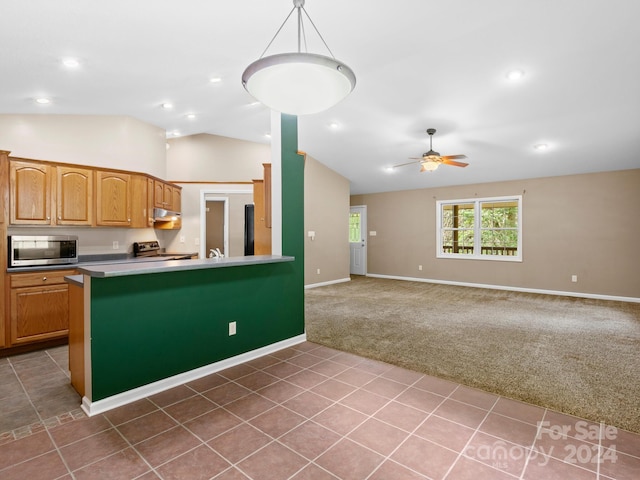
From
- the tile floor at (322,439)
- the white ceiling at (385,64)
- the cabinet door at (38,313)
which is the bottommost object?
the tile floor at (322,439)

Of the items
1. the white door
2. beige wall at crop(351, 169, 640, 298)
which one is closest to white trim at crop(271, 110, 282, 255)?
beige wall at crop(351, 169, 640, 298)

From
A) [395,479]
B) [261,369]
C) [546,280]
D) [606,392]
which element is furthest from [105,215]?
[546,280]

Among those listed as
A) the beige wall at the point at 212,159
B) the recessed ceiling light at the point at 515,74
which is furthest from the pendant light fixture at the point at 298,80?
the beige wall at the point at 212,159

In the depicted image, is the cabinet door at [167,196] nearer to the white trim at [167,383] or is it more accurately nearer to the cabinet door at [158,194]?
the cabinet door at [158,194]

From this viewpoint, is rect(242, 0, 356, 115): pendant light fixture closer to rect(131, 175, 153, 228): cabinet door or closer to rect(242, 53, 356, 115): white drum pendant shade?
rect(242, 53, 356, 115): white drum pendant shade

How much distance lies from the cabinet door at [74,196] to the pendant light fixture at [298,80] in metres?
3.30

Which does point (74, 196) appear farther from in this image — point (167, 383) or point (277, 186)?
point (167, 383)

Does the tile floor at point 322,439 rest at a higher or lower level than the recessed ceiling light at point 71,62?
lower

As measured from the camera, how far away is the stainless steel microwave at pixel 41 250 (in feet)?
11.5

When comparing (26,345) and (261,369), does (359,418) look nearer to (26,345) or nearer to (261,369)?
(261,369)

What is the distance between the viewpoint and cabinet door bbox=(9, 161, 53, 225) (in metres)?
3.61

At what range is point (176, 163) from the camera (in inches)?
275

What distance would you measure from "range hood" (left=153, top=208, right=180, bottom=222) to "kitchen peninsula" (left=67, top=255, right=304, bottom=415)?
2.77 metres

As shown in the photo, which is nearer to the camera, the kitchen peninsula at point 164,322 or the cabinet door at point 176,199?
the kitchen peninsula at point 164,322
